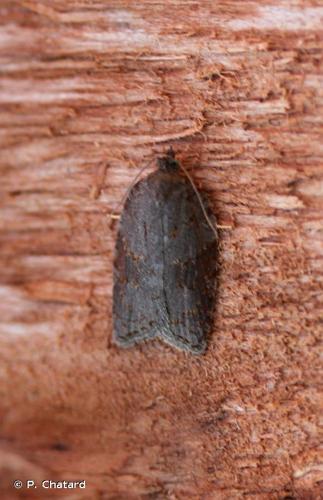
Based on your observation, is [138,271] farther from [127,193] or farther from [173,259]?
[127,193]

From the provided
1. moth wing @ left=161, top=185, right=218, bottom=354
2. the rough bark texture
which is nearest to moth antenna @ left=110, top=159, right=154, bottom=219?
the rough bark texture

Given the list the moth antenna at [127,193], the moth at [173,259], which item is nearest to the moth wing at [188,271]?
the moth at [173,259]

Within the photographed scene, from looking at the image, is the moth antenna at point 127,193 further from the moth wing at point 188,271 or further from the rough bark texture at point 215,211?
the moth wing at point 188,271

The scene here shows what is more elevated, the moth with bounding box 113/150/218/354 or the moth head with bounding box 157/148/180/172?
the moth head with bounding box 157/148/180/172

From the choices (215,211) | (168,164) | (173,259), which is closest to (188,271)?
(173,259)

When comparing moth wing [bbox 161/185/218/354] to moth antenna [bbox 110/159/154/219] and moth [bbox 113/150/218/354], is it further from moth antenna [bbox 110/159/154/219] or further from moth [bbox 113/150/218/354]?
moth antenna [bbox 110/159/154/219]

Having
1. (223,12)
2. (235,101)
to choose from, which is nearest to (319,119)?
(235,101)
